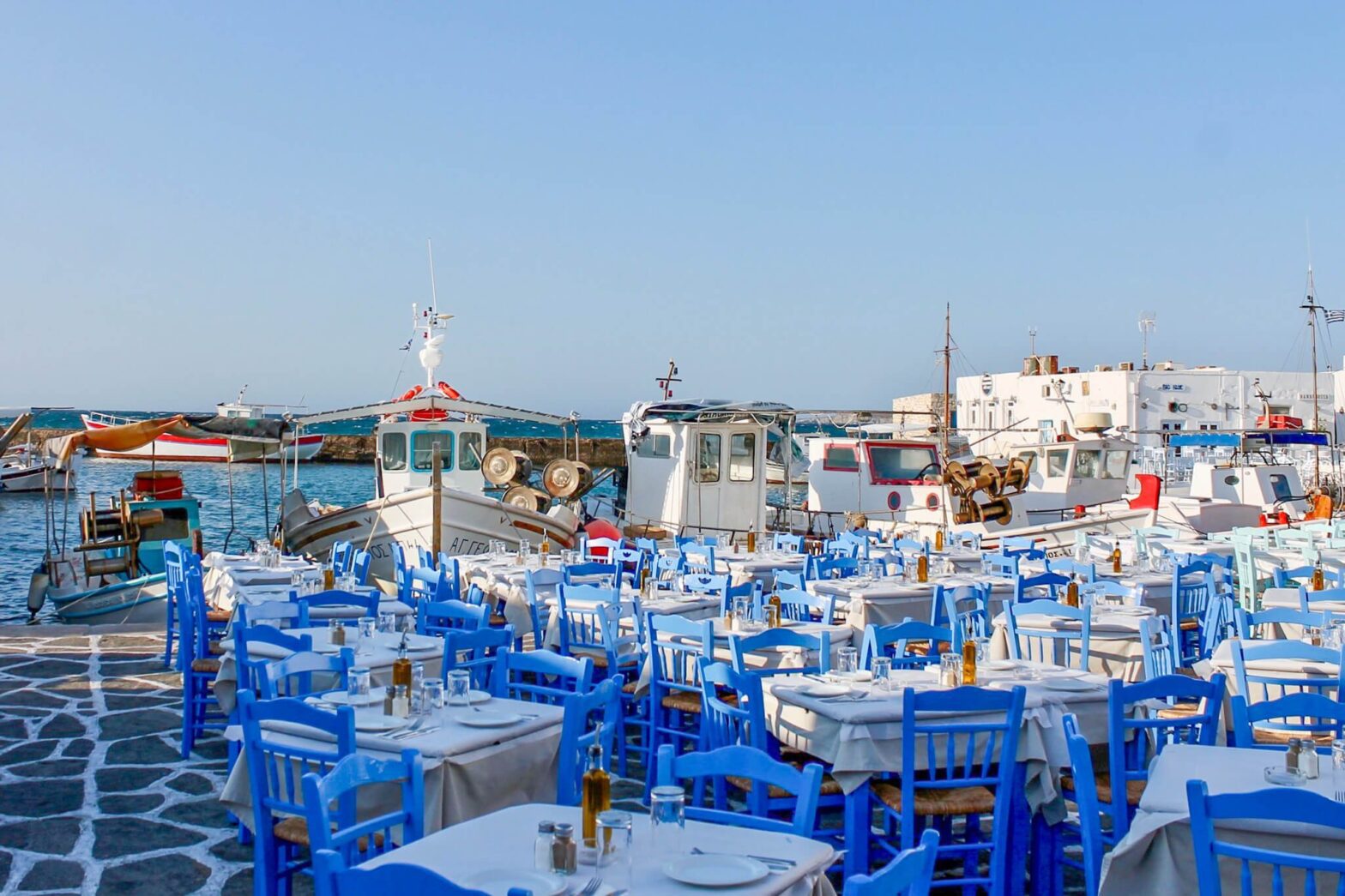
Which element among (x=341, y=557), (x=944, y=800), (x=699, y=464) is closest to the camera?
(x=944, y=800)

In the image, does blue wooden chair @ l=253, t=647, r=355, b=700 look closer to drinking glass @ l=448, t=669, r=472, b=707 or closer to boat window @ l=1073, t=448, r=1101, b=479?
drinking glass @ l=448, t=669, r=472, b=707

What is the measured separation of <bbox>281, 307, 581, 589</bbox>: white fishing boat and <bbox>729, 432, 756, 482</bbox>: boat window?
2380mm

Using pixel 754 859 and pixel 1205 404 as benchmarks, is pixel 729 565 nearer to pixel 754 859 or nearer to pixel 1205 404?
pixel 754 859

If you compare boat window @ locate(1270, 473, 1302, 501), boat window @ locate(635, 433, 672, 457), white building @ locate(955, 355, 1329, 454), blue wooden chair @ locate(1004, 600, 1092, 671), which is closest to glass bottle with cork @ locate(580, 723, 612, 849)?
blue wooden chair @ locate(1004, 600, 1092, 671)

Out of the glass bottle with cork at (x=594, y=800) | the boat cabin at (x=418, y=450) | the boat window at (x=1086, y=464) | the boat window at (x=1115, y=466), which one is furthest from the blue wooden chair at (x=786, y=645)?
the boat window at (x=1115, y=466)

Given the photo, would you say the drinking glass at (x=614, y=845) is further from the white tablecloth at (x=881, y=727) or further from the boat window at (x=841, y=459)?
the boat window at (x=841, y=459)

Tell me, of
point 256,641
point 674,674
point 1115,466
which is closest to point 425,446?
point 1115,466

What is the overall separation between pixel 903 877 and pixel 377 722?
273cm

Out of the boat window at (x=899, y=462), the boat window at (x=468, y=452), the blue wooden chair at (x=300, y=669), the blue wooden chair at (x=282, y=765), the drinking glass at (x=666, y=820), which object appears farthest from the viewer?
the boat window at (x=899, y=462)

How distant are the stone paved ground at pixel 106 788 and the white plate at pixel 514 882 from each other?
2681mm

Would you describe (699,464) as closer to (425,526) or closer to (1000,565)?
(425,526)

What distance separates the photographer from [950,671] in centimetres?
555

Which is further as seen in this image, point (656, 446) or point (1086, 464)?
point (1086, 464)

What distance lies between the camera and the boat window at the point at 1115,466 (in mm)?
21000
